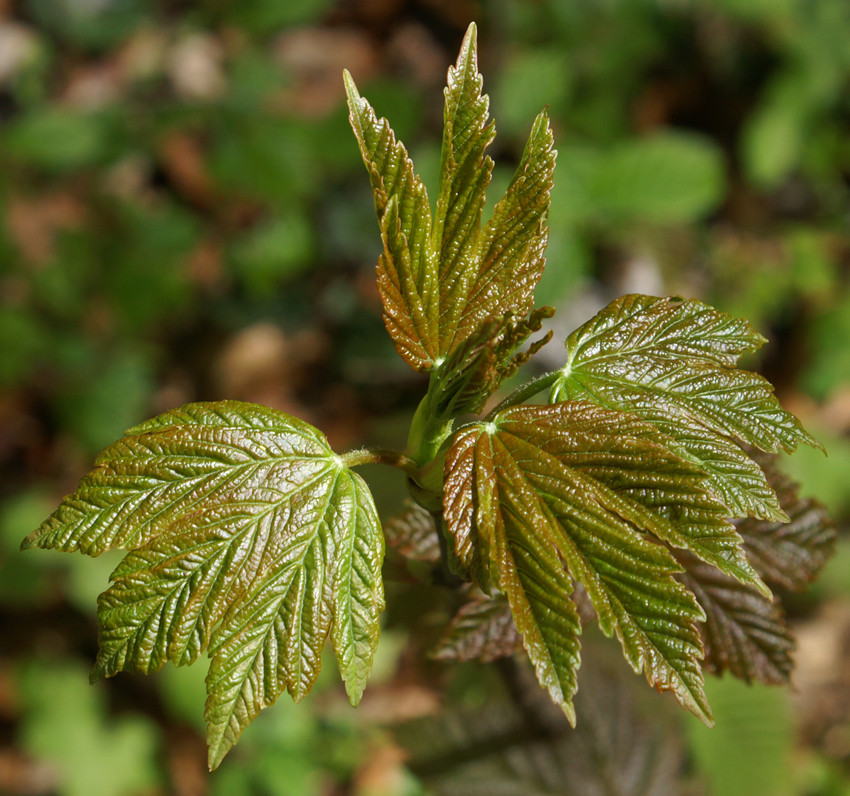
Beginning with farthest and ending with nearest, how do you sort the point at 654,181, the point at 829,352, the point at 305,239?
the point at 305,239 < the point at 829,352 < the point at 654,181

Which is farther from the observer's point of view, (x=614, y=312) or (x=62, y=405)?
(x=62, y=405)

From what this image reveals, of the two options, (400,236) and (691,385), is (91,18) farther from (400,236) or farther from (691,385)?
(691,385)

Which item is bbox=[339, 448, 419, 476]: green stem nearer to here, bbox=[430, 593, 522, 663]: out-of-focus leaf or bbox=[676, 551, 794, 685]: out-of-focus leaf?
bbox=[430, 593, 522, 663]: out-of-focus leaf

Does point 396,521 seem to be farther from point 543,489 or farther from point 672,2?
point 672,2

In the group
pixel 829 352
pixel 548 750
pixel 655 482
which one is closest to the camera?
pixel 655 482

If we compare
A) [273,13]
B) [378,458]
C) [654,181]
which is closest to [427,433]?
[378,458]

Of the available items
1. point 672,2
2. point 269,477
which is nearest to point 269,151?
point 672,2

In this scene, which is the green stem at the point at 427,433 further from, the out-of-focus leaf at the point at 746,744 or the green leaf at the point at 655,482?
the out-of-focus leaf at the point at 746,744
